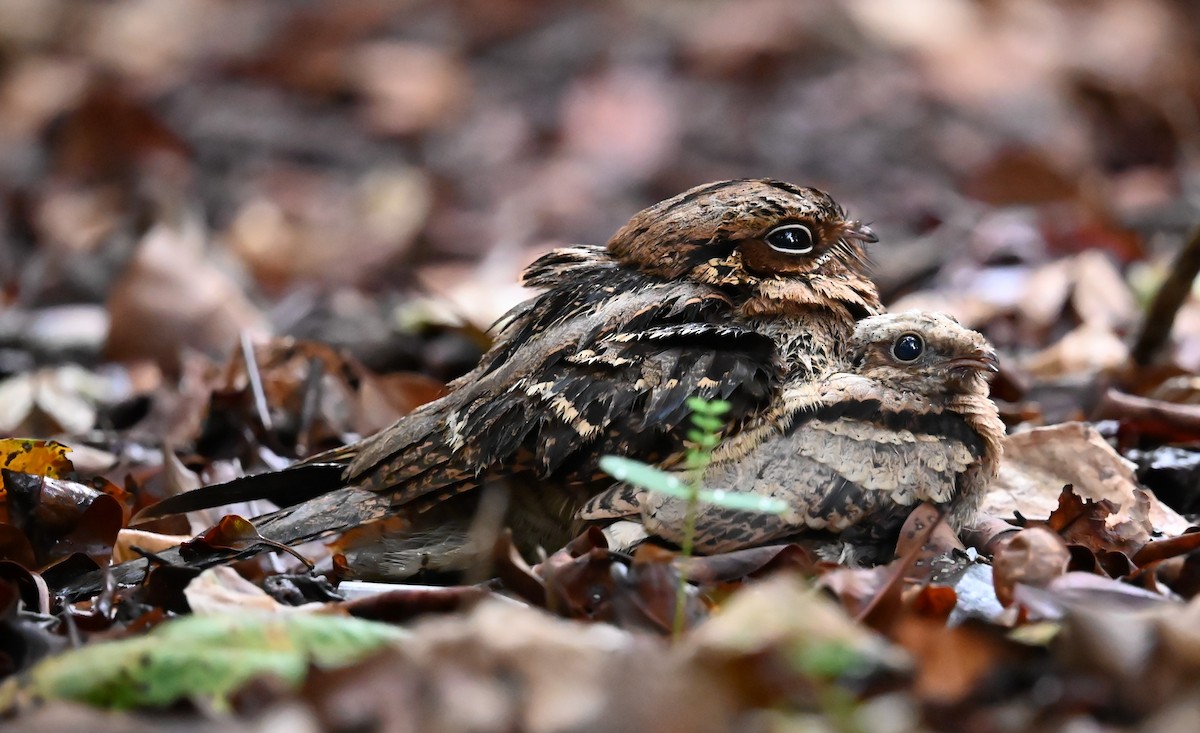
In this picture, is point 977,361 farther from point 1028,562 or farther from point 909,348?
point 1028,562

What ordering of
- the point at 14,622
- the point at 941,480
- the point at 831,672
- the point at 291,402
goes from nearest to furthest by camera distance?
the point at 831,672 < the point at 14,622 < the point at 941,480 < the point at 291,402

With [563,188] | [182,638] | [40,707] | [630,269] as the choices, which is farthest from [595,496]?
[563,188]

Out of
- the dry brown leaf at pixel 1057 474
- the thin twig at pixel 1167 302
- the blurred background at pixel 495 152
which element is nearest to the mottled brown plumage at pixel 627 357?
the dry brown leaf at pixel 1057 474

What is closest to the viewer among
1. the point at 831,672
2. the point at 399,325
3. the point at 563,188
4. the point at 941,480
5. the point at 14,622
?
the point at 831,672

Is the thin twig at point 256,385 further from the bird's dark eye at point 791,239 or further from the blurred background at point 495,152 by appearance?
the bird's dark eye at point 791,239

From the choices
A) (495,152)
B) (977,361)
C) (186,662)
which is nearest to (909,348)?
(977,361)

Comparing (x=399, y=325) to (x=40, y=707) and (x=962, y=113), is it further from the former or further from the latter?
(x=962, y=113)
